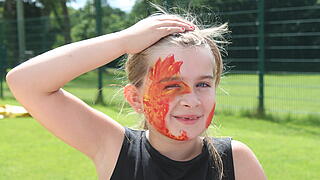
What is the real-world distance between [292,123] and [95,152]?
7.83 metres

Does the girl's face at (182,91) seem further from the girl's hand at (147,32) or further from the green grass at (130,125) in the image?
the green grass at (130,125)

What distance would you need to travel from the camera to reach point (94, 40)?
185cm

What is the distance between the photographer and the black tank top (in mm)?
1928

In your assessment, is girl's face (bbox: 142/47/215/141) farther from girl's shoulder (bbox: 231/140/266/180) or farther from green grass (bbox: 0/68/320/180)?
green grass (bbox: 0/68/320/180)

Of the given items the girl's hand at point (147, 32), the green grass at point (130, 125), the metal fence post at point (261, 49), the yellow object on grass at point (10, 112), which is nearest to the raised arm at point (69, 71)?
the girl's hand at point (147, 32)

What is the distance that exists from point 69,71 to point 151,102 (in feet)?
1.11

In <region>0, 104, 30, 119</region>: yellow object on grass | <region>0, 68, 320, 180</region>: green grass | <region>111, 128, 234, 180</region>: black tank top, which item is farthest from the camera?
<region>0, 104, 30, 119</region>: yellow object on grass

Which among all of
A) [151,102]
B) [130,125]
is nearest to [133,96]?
[151,102]

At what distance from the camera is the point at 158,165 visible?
195 cm

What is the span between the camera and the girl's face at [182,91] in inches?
73.8

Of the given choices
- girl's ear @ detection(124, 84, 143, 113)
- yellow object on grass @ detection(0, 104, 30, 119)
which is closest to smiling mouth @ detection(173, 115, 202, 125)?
girl's ear @ detection(124, 84, 143, 113)

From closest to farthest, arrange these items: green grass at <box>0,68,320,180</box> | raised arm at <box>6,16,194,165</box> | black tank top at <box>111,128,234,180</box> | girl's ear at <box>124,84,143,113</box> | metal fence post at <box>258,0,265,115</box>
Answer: raised arm at <box>6,16,194,165</box>, black tank top at <box>111,128,234,180</box>, girl's ear at <box>124,84,143,113</box>, green grass at <box>0,68,320,180</box>, metal fence post at <box>258,0,265,115</box>

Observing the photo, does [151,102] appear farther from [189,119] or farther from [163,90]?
[189,119]

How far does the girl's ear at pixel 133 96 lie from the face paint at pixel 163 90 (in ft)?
0.23
